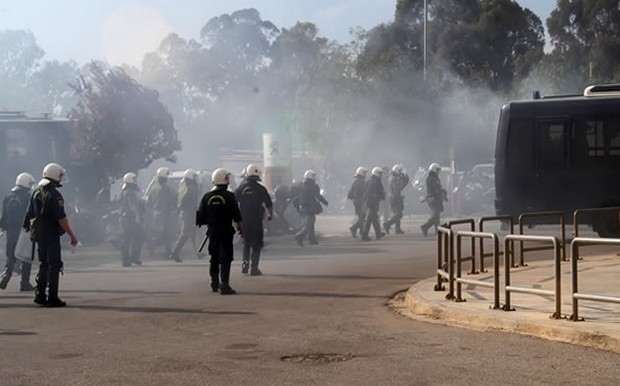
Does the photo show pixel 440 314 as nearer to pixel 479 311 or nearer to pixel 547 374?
pixel 479 311

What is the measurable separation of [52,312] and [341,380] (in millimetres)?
5695

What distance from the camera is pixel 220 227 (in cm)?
Result: 1455

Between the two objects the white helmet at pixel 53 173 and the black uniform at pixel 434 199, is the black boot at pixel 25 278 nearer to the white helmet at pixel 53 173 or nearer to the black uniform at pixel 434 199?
the white helmet at pixel 53 173

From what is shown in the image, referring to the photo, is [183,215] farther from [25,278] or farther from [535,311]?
[535,311]

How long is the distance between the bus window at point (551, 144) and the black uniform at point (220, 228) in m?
10.0

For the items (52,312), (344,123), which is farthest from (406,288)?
(344,123)

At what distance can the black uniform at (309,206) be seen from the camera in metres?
25.1

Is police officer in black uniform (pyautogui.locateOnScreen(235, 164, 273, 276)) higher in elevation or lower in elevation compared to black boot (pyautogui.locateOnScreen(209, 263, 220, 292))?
higher

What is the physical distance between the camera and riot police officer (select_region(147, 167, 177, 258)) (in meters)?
21.7

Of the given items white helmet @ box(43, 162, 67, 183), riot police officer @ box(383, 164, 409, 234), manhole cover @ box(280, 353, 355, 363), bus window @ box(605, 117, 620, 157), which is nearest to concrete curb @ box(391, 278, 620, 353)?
manhole cover @ box(280, 353, 355, 363)

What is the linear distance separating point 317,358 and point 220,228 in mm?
5973

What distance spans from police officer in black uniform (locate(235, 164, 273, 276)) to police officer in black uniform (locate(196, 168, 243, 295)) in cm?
187

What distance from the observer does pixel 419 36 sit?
58188 mm

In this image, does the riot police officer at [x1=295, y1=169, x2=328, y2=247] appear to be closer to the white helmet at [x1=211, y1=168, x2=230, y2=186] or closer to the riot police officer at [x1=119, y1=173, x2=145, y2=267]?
the riot police officer at [x1=119, y1=173, x2=145, y2=267]
